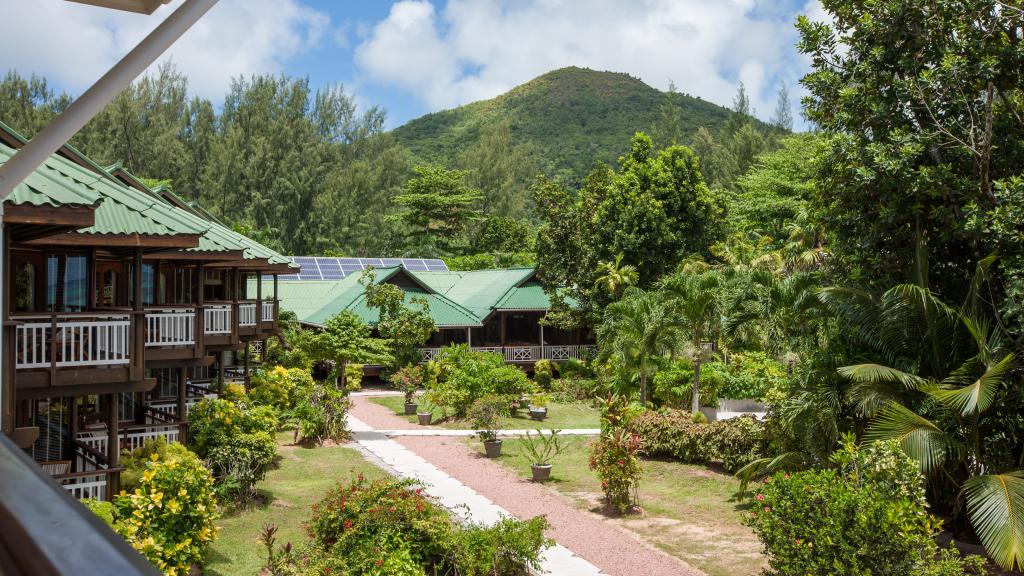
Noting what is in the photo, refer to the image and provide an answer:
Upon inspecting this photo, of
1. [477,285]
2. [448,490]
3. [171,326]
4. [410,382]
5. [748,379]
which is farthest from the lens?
[477,285]

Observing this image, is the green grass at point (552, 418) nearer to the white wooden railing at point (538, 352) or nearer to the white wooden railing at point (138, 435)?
the white wooden railing at point (538, 352)

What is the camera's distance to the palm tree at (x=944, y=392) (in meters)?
10.1

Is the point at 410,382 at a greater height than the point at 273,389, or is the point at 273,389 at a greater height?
the point at 273,389

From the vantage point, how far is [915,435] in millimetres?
10836

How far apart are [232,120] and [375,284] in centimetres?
3040

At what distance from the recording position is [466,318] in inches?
1403

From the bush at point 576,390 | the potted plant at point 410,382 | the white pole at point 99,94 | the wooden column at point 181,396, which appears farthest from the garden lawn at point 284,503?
the bush at point 576,390

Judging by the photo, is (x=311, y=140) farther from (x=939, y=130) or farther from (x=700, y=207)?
(x=939, y=130)

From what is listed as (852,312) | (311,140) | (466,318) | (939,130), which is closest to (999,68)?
(939,130)

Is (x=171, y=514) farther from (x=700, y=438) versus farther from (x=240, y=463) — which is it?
(x=700, y=438)

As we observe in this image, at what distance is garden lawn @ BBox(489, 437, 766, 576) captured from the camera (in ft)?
40.6

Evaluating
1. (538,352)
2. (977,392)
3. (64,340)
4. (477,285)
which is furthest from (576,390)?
(64,340)

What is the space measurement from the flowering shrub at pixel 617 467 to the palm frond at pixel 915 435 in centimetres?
481

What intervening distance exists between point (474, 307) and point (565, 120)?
8500 cm
